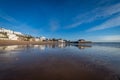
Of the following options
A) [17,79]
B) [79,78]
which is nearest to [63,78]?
[79,78]

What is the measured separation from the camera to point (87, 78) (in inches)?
242

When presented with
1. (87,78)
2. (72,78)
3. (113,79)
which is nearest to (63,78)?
(72,78)

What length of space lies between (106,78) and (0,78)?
6253 millimetres

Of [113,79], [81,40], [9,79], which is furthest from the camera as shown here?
[81,40]

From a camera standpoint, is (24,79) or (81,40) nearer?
(24,79)

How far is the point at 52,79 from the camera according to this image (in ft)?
19.1

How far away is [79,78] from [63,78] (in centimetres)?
99

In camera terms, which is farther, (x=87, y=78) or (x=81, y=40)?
(x=81, y=40)

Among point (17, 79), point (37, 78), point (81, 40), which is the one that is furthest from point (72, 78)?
point (81, 40)

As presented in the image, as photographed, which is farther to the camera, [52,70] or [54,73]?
[52,70]

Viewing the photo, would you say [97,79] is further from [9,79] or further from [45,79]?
[9,79]

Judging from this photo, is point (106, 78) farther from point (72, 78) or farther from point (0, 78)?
point (0, 78)

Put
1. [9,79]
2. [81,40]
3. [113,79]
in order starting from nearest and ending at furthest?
1. [9,79]
2. [113,79]
3. [81,40]

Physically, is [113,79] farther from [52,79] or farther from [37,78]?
[37,78]
